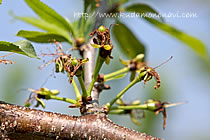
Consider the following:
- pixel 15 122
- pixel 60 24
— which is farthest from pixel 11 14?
pixel 15 122

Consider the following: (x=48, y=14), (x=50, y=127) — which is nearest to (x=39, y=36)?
(x=48, y=14)

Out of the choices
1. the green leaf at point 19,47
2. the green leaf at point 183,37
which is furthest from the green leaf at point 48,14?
the green leaf at point 183,37

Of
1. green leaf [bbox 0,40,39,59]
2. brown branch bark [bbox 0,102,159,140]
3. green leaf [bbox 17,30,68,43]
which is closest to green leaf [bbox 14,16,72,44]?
green leaf [bbox 17,30,68,43]

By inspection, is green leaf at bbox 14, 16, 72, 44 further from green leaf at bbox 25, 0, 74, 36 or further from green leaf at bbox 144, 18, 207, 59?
green leaf at bbox 144, 18, 207, 59

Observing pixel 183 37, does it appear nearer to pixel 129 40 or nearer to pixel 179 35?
pixel 179 35

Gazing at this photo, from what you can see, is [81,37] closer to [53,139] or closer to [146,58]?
[146,58]

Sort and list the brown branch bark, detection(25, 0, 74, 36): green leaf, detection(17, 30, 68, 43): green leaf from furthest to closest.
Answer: detection(25, 0, 74, 36): green leaf, detection(17, 30, 68, 43): green leaf, the brown branch bark
